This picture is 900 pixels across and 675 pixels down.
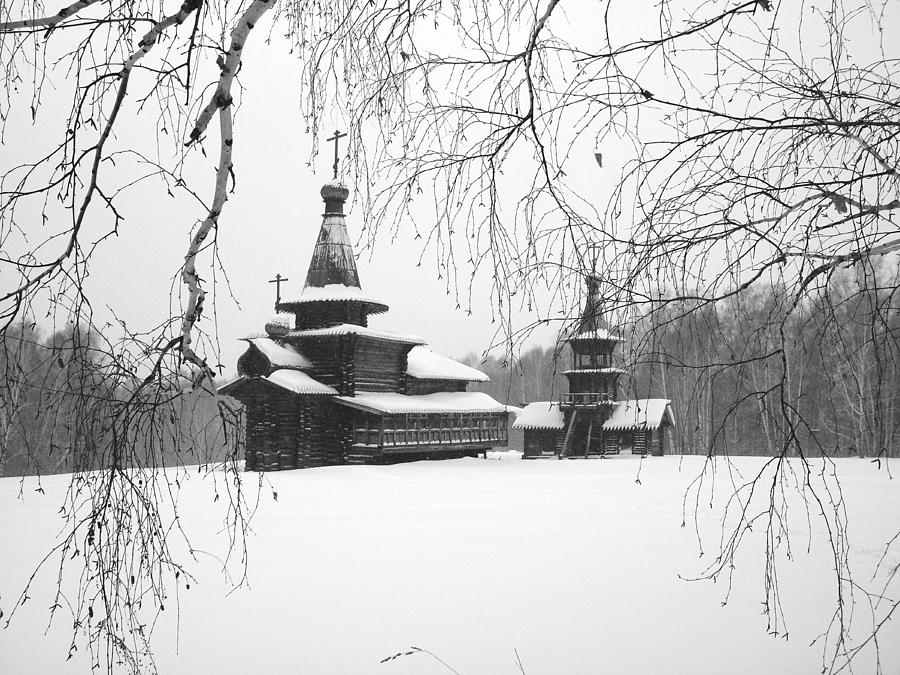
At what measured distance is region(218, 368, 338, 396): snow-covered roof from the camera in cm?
1443

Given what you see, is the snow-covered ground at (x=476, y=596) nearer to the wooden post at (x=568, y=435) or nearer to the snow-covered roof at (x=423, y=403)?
the snow-covered roof at (x=423, y=403)

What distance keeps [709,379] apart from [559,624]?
2261 mm

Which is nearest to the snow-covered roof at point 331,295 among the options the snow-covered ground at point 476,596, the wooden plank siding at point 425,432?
the wooden plank siding at point 425,432

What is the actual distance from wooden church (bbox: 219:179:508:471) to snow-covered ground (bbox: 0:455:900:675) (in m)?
7.87

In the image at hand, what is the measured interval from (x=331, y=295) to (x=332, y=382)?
207 centimetres

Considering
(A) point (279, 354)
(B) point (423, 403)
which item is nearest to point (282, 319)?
(A) point (279, 354)

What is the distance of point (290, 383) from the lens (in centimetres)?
1452

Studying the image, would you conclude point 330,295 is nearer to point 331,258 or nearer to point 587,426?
point 331,258

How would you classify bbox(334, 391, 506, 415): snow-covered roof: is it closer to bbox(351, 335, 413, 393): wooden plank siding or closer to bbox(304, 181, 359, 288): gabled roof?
bbox(351, 335, 413, 393): wooden plank siding

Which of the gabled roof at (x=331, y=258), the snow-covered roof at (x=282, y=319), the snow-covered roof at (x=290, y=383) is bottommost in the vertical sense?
the snow-covered roof at (x=290, y=383)

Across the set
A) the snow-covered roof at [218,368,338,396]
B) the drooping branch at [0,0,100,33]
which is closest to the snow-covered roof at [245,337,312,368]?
the snow-covered roof at [218,368,338,396]

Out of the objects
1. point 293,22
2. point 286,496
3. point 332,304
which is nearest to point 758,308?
point 293,22

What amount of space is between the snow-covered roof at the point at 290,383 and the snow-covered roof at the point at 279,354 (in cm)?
24

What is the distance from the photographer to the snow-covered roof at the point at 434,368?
18378 mm
